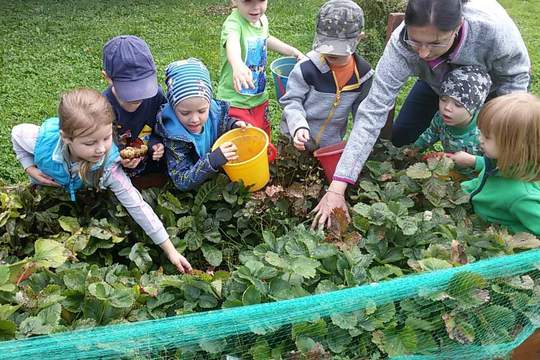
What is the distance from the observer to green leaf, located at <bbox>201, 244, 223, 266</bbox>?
8.13 ft

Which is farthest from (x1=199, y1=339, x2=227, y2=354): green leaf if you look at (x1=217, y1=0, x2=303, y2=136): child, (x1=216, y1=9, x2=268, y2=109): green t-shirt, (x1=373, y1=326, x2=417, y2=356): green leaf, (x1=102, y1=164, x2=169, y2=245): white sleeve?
(x1=216, y1=9, x2=268, y2=109): green t-shirt

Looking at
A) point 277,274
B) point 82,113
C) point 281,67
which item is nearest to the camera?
point 277,274

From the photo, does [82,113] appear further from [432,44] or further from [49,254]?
[432,44]

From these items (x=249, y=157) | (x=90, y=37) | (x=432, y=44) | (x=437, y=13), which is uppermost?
(x=437, y=13)

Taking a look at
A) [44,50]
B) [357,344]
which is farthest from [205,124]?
[44,50]

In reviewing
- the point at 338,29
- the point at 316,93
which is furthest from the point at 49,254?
the point at 338,29

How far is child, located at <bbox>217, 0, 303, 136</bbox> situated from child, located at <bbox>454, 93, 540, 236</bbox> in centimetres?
136

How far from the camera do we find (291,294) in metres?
1.80

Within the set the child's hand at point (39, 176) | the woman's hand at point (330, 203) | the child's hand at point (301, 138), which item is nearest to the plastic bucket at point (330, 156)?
the child's hand at point (301, 138)

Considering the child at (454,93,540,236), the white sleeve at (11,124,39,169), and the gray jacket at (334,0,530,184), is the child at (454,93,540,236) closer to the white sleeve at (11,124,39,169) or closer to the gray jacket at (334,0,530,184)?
the gray jacket at (334,0,530,184)

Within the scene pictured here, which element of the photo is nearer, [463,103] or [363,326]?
[363,326]

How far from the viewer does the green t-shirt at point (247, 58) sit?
3.20 meters

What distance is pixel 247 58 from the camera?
3.23m

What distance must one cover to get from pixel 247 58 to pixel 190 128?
2.55ft
